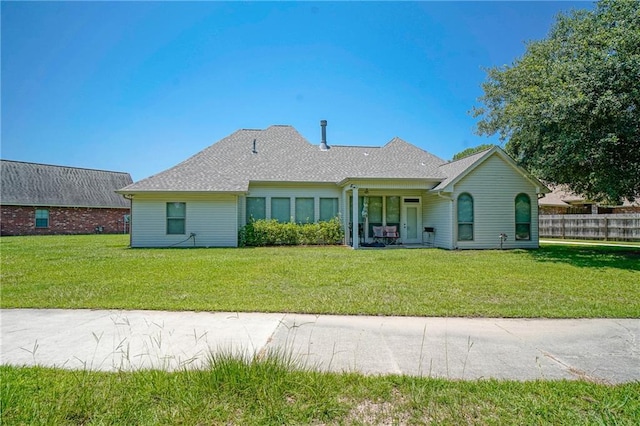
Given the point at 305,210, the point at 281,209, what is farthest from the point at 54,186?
the point at 305,210

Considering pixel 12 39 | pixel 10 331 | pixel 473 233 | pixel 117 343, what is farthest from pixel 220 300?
pixel 473 233

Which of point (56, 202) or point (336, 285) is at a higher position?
point (56, 202)

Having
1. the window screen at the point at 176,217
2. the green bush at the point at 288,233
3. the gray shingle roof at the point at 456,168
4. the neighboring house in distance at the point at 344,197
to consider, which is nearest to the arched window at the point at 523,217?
the neighboring house in distance at the point at 344,197

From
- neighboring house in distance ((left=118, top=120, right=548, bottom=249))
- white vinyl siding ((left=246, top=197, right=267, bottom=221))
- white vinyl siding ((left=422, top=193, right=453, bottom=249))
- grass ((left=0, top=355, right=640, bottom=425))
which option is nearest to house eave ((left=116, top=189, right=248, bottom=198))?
neighboring house in distance ((left=118, top=120, right=548, bottom=249))

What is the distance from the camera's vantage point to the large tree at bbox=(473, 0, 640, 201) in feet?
36.4

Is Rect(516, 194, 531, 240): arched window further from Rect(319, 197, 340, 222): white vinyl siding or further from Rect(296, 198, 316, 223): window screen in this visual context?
Rect(296, 198, 316, 223): window screen

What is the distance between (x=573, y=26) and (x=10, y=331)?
19.3 meters

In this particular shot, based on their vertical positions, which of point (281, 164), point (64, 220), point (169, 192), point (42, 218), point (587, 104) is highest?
point (587, 104)

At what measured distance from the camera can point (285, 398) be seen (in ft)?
9.19

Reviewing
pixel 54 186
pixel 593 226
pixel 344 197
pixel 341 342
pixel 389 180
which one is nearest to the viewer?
pixel 341 342

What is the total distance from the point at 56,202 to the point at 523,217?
34.0m

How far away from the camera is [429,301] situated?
597 centimetres

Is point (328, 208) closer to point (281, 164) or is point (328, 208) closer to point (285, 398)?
point (281, 164)

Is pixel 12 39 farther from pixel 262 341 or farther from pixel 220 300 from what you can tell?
pixel 262 341
